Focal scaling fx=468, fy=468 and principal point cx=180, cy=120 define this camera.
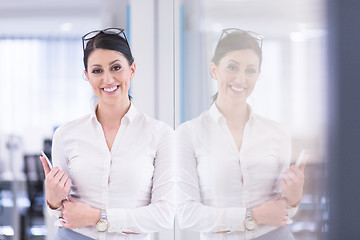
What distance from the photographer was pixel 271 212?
2672 mm

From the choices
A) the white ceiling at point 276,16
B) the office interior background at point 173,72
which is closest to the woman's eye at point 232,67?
the office interior background at point 173,72

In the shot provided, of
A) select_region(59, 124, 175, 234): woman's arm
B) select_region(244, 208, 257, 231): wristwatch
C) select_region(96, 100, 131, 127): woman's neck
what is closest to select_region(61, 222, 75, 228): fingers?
select_region(59, 124, 175, 234): woman's arm

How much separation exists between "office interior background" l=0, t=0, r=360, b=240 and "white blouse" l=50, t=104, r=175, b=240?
9 cm

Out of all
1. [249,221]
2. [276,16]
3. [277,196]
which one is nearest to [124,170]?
[249,221]

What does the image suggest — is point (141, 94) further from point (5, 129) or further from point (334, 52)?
point (334, 52)

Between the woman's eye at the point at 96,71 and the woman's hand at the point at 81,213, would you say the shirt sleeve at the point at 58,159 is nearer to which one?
the woman's hand at the point at 81,213

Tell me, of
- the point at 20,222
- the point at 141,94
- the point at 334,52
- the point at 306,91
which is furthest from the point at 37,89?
the point at 334,52

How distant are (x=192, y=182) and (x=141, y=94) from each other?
1.98ft

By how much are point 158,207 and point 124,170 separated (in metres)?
0.30

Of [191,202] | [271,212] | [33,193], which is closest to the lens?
[271,212]

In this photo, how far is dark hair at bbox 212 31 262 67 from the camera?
2.71 metres

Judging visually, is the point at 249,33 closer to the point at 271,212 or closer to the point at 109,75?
the point at 109,75

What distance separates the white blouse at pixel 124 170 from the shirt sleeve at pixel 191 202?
54 millimetres

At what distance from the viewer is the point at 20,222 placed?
2.97 m
